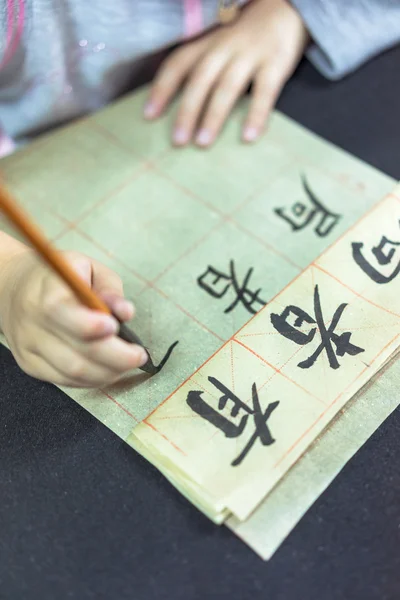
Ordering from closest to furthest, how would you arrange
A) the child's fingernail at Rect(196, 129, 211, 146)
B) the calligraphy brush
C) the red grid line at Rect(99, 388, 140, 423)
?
1. the calligraphy brush
2. the red grid line at Rect(99, 388, 140, 423)
3. the child's fingernail at Rect(196, 129, 211, 146)

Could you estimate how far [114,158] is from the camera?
45 cm

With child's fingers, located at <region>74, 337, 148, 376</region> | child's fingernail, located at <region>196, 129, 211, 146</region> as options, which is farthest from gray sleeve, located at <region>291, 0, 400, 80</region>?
child's fingers, located at <region>74, 337, 148, 376</region>

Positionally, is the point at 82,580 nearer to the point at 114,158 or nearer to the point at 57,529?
the point at 57,529

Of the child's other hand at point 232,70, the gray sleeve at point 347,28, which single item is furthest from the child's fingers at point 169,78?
the gray sleeve at point 347,28

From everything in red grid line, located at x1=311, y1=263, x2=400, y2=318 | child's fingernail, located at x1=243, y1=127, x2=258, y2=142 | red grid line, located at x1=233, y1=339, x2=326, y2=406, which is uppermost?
child's fingernail, located at x1=243, y1=127, x2=258, y2=142

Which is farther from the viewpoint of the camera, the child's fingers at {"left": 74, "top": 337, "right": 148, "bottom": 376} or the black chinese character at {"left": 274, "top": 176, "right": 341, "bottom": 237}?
the black chinese character at {"left": 274, "top": 176, "right": 341, "bottom": 237}

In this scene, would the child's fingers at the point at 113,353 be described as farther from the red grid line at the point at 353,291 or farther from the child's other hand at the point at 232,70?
the child's other hand at the point at 232,70

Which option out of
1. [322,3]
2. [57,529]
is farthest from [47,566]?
[322,3]

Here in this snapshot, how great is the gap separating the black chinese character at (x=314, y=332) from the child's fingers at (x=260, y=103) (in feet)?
0.60

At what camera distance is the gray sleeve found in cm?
48

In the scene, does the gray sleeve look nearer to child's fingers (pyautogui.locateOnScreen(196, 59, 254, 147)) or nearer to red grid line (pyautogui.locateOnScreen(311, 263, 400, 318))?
child's fingers (pyautogui.locateOnScreen(196, 59, 254, 147))

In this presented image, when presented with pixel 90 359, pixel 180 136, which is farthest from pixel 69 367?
pixel 180 136

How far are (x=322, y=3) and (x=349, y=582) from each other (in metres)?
0.45

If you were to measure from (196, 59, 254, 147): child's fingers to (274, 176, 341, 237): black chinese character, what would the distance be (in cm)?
10
